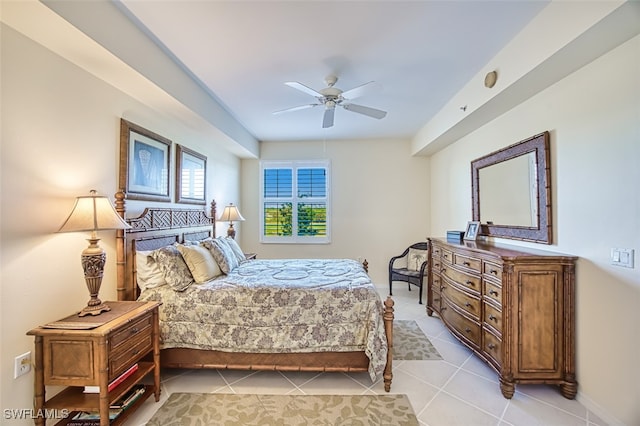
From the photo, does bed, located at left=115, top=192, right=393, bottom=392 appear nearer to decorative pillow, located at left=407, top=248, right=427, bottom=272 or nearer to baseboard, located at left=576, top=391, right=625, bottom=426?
baseboard, located at left=576, top=391, right=625, bottom=426

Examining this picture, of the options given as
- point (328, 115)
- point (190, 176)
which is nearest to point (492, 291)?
point (328, 115)

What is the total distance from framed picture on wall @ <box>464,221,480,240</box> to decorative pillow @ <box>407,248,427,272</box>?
4.47 ft

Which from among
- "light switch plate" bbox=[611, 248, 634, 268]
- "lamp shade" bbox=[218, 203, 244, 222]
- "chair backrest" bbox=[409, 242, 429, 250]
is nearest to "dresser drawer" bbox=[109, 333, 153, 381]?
"lamp shade" bbox=[218, 203, 244, 222]

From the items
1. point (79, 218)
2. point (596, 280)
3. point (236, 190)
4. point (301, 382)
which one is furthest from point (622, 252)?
point (236, 190)

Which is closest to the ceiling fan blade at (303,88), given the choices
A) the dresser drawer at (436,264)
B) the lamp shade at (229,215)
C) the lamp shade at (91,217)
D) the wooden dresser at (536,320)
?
the lamp shade at (91,217)

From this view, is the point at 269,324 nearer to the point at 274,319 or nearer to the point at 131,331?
the point at 274,319

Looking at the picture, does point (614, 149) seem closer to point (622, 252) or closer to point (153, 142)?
point (622, 252)

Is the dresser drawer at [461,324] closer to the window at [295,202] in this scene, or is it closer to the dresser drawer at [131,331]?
the window at [295,202]

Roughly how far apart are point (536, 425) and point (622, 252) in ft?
4.17

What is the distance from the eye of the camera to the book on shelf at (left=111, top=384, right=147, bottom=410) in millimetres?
1872

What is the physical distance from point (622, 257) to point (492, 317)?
96 centimetres

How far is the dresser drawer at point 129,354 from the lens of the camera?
1.71 meters

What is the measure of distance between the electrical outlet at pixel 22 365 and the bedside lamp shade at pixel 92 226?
12.5 inches

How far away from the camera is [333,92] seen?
2.75 m
